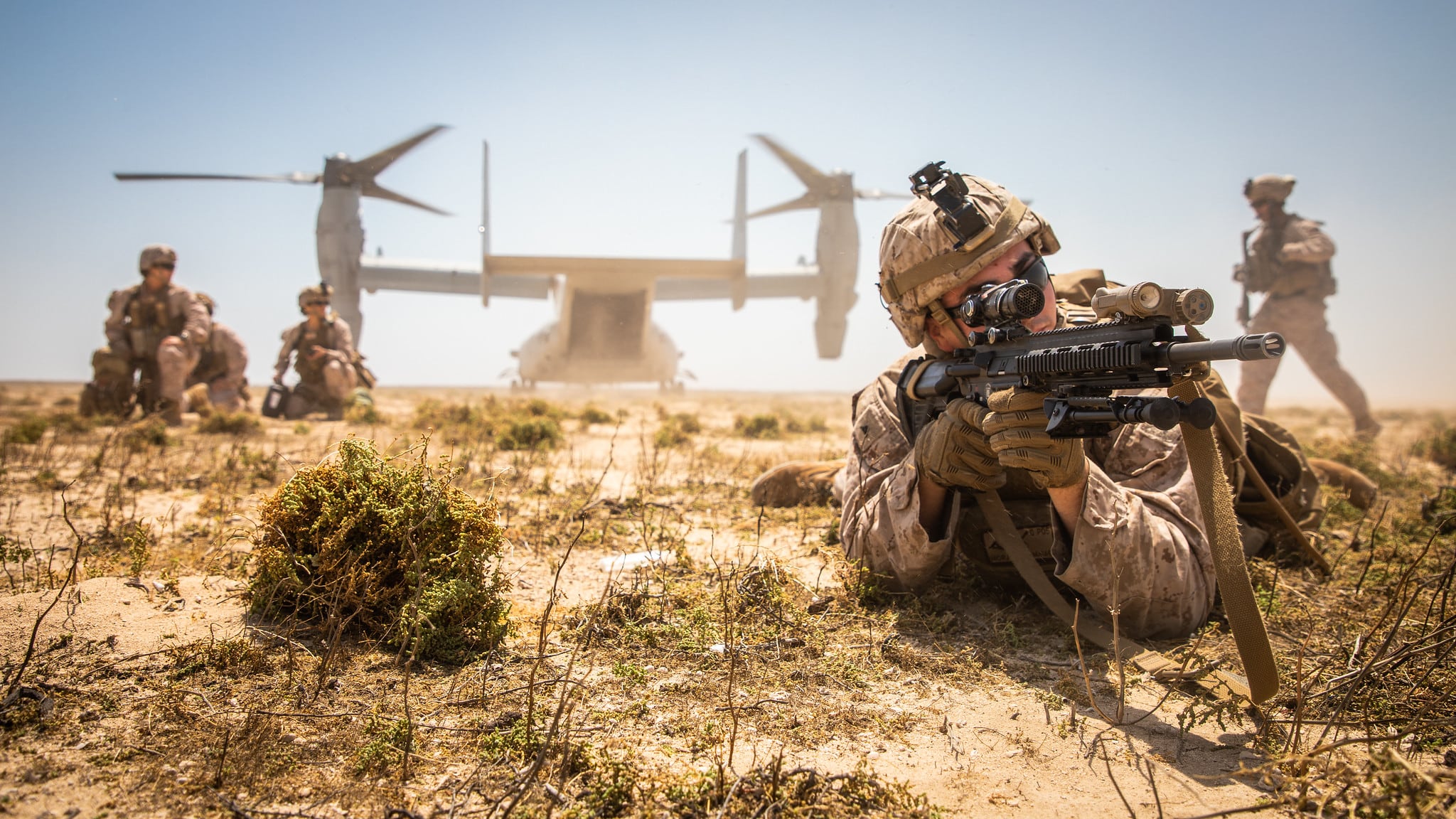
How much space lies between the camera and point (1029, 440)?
228 centimetres

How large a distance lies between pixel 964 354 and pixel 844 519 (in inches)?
38.0

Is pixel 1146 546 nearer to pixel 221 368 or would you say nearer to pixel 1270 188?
pixel 1270 188

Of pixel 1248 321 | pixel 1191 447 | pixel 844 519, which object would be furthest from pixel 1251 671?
pixel 1248 321

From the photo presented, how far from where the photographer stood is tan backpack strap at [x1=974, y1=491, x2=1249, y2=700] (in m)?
2.24

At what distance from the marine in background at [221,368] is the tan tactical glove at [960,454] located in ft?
37.7

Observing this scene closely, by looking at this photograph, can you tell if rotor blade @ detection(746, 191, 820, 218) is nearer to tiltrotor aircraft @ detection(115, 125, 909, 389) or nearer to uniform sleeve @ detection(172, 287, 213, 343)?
tiltrotor aircraft @ detection(115, 125, 909, 389)

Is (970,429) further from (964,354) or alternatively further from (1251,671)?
(1251,671)

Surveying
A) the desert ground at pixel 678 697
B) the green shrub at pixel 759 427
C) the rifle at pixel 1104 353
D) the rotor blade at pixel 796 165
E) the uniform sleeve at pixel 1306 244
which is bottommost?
the desert ground at pixel 678 697

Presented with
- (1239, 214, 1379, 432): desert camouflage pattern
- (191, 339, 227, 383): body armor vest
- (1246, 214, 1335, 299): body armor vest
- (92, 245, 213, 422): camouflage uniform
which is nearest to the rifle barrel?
(1239, 214, 1379, 432): desert camouflage pattern

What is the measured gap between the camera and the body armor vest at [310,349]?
442 inches

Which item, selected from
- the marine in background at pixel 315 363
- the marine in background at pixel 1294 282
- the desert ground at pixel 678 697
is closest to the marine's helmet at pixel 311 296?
the marine in background at pixel 315 363

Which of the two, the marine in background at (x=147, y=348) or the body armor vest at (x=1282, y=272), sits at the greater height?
the body armor vest at (x=1282, y=272)

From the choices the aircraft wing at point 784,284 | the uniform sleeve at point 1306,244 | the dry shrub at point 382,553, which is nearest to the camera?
the dry shrub at point 382,553

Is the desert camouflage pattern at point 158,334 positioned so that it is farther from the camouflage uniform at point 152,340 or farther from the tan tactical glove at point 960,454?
the tan tactical glove at point 960,454
